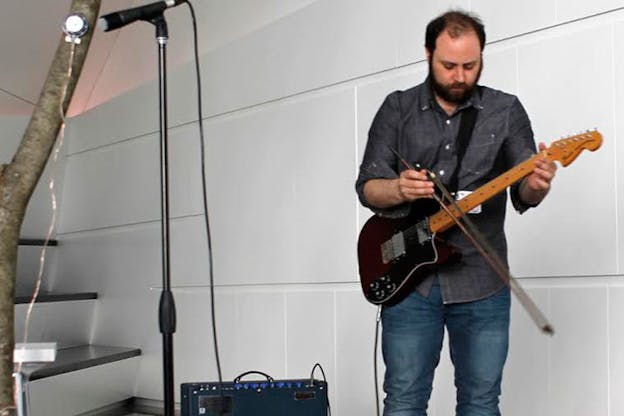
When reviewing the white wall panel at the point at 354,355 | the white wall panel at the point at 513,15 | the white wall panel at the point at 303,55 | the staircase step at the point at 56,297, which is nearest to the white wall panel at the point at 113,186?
the staircase step at the point at 56,297

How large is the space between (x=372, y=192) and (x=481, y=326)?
371 millimetres

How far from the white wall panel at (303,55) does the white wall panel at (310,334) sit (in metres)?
0.84

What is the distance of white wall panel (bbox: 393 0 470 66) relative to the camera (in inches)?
111

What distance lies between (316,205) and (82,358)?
4.29 feet

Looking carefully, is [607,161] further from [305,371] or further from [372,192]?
[305,371]

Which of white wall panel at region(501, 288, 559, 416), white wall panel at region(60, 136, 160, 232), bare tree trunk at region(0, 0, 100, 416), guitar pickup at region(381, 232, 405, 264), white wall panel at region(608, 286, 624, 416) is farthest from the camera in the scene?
white wall panel at region(60, 136, 160, 232)

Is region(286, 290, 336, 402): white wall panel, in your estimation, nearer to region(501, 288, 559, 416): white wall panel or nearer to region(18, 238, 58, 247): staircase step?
region(501, 288, 559, 416): white wall panel

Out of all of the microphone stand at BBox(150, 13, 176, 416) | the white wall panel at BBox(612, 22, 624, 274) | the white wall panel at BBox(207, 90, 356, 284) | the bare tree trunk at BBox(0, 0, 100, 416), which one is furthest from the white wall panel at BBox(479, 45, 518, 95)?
the bare tree trunk at BBox(0, 0, 100, 416)

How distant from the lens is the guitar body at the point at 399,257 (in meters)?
1.79

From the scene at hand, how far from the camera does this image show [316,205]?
10.6 feet

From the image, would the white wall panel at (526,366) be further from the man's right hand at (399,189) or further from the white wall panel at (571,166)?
the man's right hand at (399,189)

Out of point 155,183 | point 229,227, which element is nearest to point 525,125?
point 229,227

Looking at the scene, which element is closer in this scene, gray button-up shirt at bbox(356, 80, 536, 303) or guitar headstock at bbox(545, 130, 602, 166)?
guitar headstock at bbox(545, 130, 602, 166)

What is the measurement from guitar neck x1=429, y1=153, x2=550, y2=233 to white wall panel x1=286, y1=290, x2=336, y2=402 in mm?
1396
